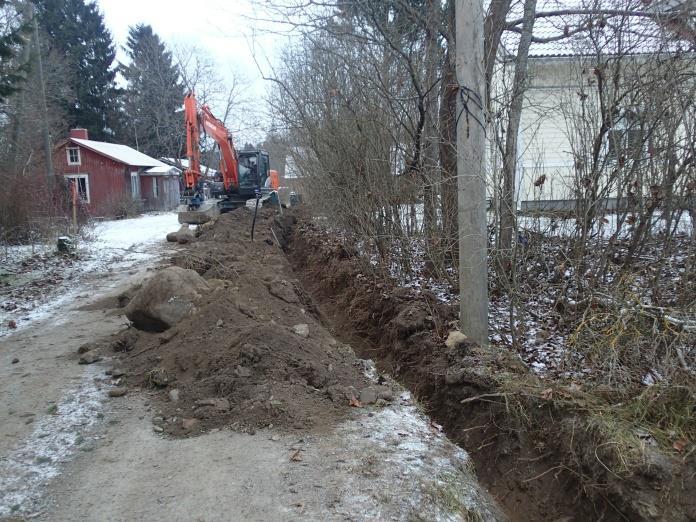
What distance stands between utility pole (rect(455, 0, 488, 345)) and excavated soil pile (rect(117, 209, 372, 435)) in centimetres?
123

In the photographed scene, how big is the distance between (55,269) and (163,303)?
735cm

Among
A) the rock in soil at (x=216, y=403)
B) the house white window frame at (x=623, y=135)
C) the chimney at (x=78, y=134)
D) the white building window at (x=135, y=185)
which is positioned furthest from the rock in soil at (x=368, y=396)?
the chimney at (x=78, y=134)

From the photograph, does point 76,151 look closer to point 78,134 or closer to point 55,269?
point 78,134

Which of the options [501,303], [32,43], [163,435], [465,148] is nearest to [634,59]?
[465,148]

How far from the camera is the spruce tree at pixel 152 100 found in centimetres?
5141

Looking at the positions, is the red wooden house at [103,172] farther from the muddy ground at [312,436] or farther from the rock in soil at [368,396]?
the rock in soil at [368,396]

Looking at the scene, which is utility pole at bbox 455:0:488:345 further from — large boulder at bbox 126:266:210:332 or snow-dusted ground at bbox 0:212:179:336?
snow-dusted ground at bbox 0:212:179:336

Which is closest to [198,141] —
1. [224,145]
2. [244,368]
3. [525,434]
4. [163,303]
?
[224,145]

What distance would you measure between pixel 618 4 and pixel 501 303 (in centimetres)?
328

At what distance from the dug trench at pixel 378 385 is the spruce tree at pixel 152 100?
4841 cm

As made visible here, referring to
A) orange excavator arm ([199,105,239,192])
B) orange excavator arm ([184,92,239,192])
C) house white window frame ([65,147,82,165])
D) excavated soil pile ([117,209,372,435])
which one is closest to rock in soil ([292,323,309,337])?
excavated soil pile ([117,209,372,435])

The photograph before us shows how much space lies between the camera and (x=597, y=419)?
357cm

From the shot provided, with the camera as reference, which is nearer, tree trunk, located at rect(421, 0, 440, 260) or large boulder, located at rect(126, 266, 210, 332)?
large boulder, located at rect(126, 266, 210, 332)

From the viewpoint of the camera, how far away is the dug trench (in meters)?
3.57
